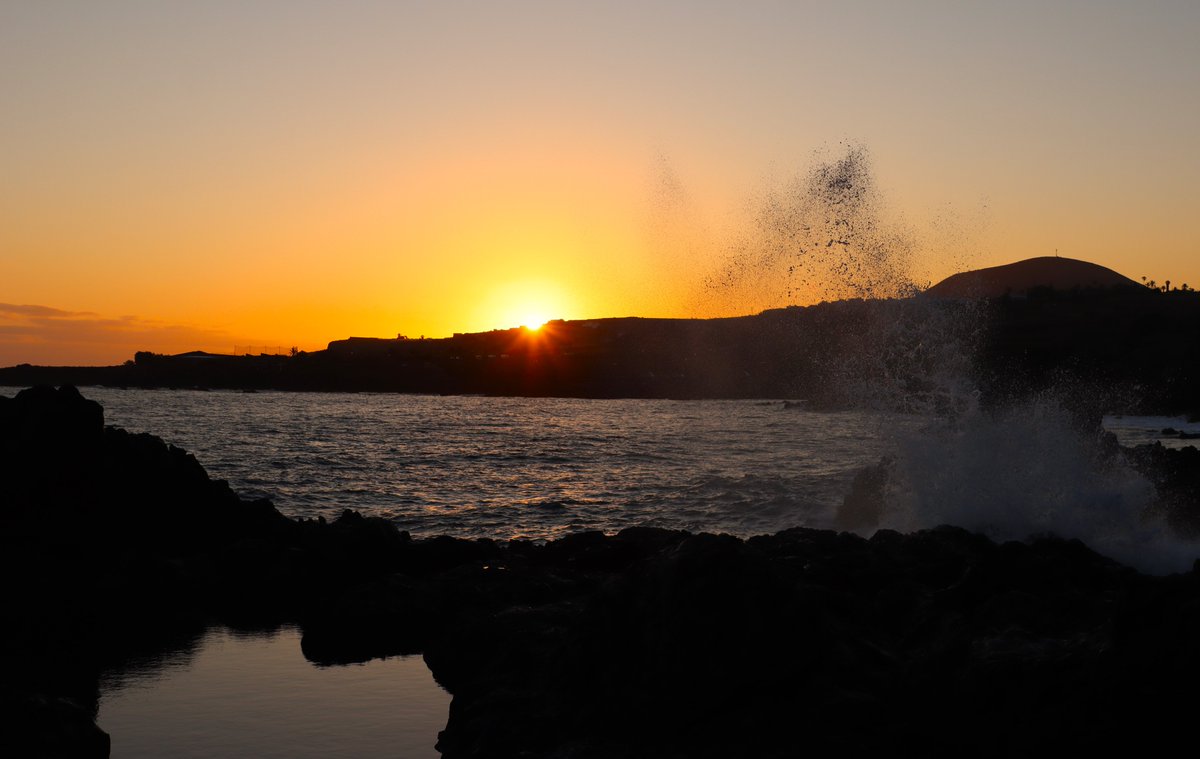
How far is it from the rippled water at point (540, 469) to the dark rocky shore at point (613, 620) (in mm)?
8591

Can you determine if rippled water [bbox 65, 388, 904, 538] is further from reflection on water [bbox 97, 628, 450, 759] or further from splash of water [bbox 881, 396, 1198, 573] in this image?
reflection on water [bbox 97, 628, 450, 759]

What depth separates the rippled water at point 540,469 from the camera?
2819 cm

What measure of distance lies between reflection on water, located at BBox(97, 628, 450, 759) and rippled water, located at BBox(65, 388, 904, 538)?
12.8m

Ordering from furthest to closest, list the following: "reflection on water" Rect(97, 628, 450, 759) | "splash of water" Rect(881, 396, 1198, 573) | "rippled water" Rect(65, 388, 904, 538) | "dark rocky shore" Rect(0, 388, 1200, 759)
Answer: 1. "rippled water" Rect(65, 388, 904, 538)
2. "splash of water" Rect(881, 396, 1198, 573)
3. "reflection on water" Rect(97, 628, 450, 759)
4. "dark rocky shore" Rect(0, 388, 1200, 759)

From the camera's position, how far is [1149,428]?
78062mm

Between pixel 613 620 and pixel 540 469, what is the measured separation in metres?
34.1

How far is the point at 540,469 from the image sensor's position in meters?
42.2

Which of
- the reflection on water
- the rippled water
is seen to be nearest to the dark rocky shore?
the reflection on water

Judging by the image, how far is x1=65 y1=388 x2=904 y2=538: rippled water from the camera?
2819 centimetres

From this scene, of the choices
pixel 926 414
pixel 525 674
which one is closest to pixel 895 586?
pixel 525 674

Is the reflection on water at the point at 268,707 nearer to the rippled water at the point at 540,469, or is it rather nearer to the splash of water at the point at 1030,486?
the rippled water at the point at 540,469

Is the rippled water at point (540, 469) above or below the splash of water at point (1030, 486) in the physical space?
below

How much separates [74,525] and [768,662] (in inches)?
548

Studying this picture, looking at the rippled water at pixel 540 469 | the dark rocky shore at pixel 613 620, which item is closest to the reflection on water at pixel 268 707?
the dark rocky shore at pixel 613 620
